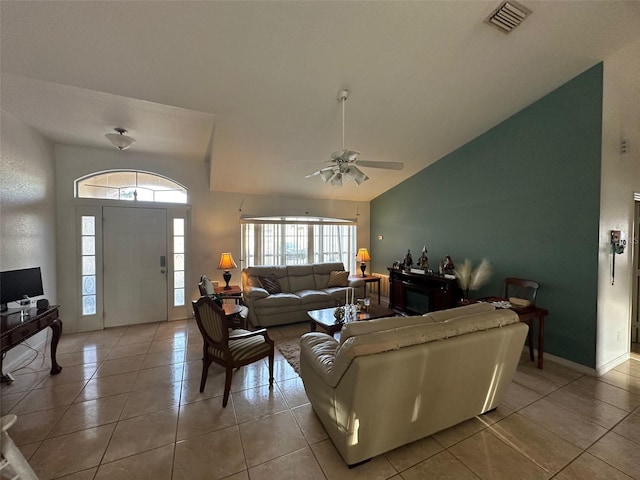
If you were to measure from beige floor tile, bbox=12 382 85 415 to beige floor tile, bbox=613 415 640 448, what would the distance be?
4622mm

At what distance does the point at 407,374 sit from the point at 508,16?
9.82 feet

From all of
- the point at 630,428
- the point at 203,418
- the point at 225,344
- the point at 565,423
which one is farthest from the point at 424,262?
the point at 203,418

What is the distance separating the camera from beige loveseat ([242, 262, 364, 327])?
4.36 metres

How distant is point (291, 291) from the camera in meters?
5.08

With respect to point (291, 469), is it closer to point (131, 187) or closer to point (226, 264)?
point (226, 264)

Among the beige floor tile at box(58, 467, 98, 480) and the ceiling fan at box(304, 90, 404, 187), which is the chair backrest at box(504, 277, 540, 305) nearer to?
the ceiling fan at box(304, 90, 404, 187)

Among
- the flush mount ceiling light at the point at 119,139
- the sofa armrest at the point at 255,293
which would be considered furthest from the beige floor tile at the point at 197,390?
the flush mount ceiling light at the point at 119,139

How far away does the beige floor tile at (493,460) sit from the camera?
5.49 feet

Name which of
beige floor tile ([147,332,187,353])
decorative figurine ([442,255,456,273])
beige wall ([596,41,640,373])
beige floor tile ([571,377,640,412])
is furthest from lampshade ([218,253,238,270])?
beige wall ([596,41,640,373])

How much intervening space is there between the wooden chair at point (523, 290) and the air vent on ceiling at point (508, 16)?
110 inches

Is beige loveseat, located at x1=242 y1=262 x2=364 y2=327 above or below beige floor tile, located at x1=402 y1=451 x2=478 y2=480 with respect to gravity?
above

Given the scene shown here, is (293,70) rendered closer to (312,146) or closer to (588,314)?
(312,146)

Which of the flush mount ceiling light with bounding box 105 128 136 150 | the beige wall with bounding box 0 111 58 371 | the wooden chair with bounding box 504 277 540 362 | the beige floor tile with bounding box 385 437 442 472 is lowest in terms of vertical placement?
the beige floor tile with bounding box 385 437 442 472

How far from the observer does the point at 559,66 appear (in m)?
2.87
